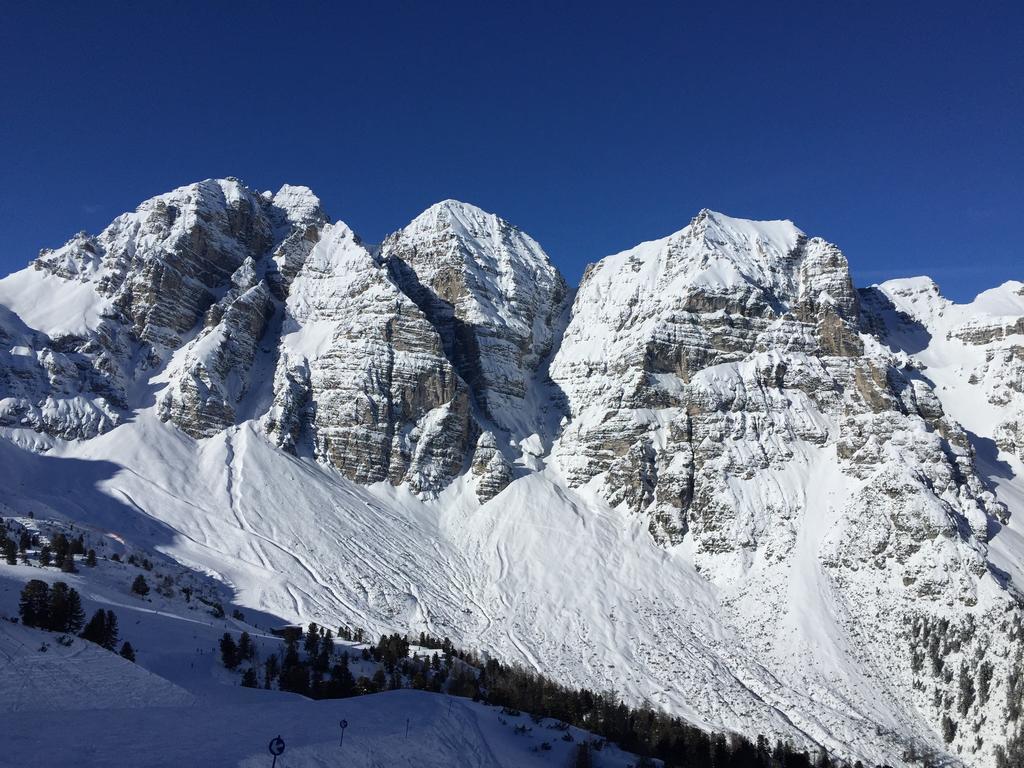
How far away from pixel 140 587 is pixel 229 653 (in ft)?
72.7

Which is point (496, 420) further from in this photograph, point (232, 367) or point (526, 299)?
point (232, 367)

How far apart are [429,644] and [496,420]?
7764 centimetres

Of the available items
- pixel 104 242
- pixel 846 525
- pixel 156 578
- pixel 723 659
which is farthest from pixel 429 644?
pixel 104 242

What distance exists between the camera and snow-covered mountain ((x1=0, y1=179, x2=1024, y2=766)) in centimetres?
10644

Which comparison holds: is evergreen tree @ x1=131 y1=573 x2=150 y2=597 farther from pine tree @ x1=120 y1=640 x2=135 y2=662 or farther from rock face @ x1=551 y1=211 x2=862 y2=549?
rock face @ x1=551 y1=211 x2=862 y2=549

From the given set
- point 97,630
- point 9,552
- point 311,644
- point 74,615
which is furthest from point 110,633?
point 9,552

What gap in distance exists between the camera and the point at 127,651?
50562 millimetres

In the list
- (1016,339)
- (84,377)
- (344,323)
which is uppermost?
(1016,339)

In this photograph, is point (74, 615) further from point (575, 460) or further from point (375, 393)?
point (575, 460)

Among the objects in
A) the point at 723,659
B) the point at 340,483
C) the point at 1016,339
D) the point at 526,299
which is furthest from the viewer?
the point at 526,299

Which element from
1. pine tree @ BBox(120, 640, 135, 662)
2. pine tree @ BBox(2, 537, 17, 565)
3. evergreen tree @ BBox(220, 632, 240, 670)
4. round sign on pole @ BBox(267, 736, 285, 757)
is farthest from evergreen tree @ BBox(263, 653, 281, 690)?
round sign on pole @ BBox(267, 736, 285, 757)

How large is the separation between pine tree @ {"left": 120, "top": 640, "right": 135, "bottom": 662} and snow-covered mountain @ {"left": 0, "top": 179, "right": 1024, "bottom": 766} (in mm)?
51842

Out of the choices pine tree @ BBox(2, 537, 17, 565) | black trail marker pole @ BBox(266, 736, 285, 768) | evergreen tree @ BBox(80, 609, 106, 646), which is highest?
pine tree @ BBox(2, 537, 17, 565)

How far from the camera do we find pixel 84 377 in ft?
492
